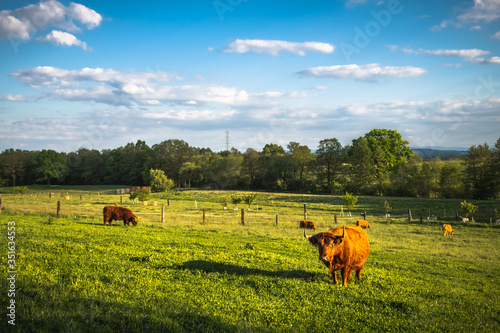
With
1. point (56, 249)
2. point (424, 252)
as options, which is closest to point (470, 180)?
point (424, 252)

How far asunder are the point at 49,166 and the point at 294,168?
80.6 meters

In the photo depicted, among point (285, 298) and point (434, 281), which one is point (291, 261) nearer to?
point (285, 298)

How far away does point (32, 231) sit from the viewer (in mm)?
13281

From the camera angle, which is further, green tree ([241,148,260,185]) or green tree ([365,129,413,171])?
green tree ([241,148,260,185])

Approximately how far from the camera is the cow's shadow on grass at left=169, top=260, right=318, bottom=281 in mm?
8945

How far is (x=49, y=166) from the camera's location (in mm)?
96875

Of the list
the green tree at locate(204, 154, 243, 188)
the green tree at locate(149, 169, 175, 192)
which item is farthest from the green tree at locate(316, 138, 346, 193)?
the green tree at locate(149, 169, 175, 192)

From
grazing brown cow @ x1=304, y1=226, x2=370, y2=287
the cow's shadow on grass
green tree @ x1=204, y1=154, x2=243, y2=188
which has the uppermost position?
green tree @ x1=204, y1=154, x2=243, y2=188

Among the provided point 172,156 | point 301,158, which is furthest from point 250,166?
point 172,156

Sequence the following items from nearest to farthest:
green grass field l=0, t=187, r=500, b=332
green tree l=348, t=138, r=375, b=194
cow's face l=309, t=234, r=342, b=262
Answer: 1. green grass field l=0, t=187, r=500, b=332
2. cow's face l=309, t=234, r=342, b=262
3. green tree l=348, t=138, r=375, b=194

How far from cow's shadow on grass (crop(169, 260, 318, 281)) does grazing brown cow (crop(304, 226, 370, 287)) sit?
95 cm

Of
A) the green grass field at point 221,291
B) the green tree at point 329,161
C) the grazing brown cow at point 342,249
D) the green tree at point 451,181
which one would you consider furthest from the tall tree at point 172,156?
the grazing brown cow at point 342,249

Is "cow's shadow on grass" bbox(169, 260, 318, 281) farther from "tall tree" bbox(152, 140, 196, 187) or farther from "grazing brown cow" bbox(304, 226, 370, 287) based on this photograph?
"tall tree" bbox(152, 140, 196, 187)

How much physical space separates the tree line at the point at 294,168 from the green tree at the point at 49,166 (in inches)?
10.9
